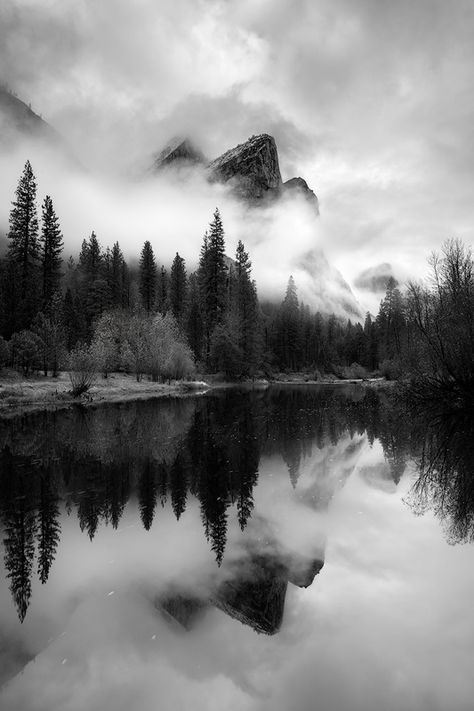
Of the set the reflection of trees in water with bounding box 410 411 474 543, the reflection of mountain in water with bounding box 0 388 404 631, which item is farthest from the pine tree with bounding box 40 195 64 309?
the reflection of trees in water with bounding box 410 411 474 543

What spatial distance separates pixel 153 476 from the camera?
10891 mm

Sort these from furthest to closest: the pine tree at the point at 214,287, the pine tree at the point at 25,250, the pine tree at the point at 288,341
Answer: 1. the pine tree at the point at 288,341
2. the pine tree at the point at 214,287
3. the pine tree at the point at 25,250

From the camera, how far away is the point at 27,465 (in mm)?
12000

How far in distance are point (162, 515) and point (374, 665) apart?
5.06m

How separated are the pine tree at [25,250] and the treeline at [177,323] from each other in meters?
0.12

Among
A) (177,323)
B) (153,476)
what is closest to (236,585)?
(153,476)

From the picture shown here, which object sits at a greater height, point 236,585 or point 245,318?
point 245,318

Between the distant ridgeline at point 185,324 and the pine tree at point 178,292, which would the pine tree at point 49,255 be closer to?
the distant ridgeline at point 185,324

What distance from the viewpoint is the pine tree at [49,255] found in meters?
53.5

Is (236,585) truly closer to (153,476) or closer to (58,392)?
(153,476)

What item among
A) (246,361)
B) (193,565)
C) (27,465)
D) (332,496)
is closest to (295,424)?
(332,496)

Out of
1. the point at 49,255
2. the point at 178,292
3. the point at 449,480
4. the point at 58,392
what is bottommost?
the point at 449,480

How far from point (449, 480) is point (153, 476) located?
293 inches

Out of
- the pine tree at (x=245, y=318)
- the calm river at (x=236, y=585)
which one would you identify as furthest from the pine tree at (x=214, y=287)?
the calm river at (x=236, y=585)
